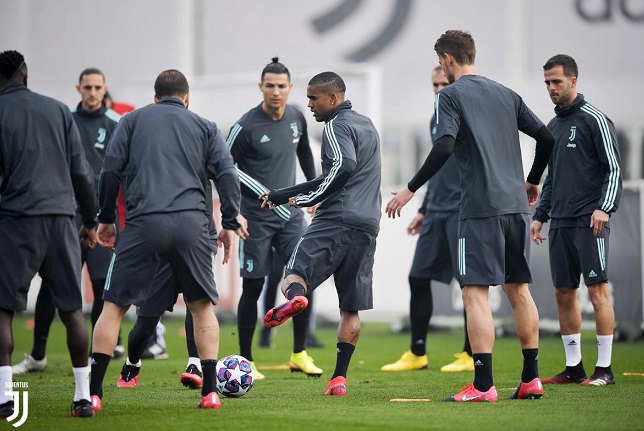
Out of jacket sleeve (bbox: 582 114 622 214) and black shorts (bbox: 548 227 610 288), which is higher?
jacket sleeve (bbox: 582 114 622 214)

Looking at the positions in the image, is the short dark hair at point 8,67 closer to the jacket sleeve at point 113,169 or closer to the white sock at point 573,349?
the jacket sleeve at point 113,169

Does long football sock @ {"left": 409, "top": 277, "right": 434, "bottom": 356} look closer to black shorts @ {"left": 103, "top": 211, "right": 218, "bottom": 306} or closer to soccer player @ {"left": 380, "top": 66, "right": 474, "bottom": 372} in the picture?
soccer player @ {"left": 380, "top": 66, "right": 474, "bottom": 372}

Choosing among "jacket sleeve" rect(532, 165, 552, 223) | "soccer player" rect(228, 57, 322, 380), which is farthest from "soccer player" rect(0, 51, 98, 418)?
"jacket sleeve" rect(532, 165, 552, 223)

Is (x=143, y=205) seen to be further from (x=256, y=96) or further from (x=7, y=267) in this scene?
(x=256, y=96)

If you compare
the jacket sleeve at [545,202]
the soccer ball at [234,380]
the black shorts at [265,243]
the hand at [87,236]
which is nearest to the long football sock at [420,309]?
the black shorts at [265,243]

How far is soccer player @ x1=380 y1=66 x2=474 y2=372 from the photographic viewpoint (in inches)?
436

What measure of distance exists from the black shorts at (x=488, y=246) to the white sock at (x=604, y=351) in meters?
1.64

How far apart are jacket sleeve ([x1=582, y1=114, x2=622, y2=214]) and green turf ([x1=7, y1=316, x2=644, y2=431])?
1.41m

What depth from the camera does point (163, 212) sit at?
292 inches

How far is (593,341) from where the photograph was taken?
1375 centimetres

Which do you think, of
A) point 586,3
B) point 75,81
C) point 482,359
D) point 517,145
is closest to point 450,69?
point 517,145

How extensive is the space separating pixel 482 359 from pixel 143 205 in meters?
2.47

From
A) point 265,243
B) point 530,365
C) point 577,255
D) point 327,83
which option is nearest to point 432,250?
point 265,243

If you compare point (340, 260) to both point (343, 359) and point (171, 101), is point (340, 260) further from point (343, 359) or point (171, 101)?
point (171, 101)
